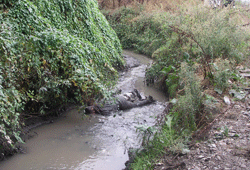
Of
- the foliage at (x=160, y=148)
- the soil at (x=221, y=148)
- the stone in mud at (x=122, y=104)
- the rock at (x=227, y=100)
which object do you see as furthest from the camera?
the stone in mud at (x=122, y=104)

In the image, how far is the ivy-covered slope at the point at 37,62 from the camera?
12.2 ft

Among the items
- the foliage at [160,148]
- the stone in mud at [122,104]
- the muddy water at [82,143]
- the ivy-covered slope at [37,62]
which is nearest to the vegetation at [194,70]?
the foliage at [160,148]

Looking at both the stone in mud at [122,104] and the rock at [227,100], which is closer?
the rock at [227,100]

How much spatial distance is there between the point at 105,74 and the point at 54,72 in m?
1.69

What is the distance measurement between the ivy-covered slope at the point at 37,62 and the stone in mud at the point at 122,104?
0.53 m

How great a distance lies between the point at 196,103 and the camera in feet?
12.9

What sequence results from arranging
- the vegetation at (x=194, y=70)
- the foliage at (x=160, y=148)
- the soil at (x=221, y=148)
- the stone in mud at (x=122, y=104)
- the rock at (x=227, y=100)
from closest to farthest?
the soil at (x=221, y=148) → the foliage at (x=160, y=148) → the vegetation at (x=194, y=70) → the rock at (x=227, y=100) → the stone in mud at (x=122, y=104)

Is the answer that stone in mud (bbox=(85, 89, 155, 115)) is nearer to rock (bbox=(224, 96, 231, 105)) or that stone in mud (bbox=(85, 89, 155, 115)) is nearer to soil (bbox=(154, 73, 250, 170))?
rock (bbox=(224, 96, 231, 105))

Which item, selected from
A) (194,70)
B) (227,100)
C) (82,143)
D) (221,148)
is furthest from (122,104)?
(221,148)

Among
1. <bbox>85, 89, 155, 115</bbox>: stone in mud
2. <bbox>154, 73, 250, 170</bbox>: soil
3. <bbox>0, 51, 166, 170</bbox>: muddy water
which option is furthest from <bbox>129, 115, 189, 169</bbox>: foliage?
<bbox>85, 89, 155, 115</bbox>: stone in mud

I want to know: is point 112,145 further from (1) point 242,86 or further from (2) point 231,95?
(1) point 242,86

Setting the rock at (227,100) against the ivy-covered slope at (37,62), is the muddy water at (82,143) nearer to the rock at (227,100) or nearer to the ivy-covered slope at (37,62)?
the ivy-covered slope at (37,62)

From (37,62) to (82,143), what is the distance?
1.72 m

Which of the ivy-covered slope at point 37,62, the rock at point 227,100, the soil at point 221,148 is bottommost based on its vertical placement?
the soil at point 221,148
